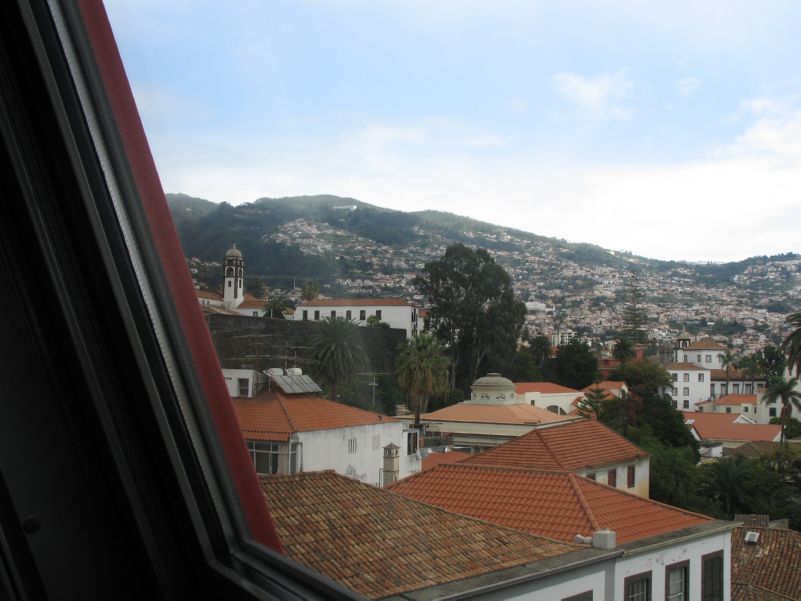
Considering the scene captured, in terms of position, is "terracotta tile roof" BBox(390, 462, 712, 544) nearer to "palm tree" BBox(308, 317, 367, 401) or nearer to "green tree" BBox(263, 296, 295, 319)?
"palm tree" BBox(308, 317, 367, 401)

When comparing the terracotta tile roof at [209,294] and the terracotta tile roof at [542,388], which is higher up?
the terracotta tile roof at [209,294]

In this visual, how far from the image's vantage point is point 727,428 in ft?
2.91

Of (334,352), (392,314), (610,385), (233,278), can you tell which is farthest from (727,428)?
(233,278)

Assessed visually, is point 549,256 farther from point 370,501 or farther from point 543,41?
point 370,501

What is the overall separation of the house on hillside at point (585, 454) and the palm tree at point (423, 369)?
5.0 inches

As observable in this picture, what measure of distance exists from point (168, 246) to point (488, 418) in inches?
23.0

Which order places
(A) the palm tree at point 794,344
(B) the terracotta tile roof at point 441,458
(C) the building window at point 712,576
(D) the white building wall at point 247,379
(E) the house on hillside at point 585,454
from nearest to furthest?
(A) the palm tree at point 794,344, (C) the building window at point 712,576, (E) the house on hillside at point 585,454, (B) the terracotta tile roof at point 441,458, (D) the white building wall at point 247,379

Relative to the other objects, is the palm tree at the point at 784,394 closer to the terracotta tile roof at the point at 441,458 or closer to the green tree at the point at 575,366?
the green tree at the point at 575,366

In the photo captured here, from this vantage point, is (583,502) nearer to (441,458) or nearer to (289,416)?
(441,458)

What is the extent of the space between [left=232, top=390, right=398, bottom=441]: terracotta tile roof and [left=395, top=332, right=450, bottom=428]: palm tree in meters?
0.08

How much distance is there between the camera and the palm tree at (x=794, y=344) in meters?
0.69

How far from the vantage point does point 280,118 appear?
1.24 metres

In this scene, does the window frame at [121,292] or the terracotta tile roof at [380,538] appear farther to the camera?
the window frame at [121,292]

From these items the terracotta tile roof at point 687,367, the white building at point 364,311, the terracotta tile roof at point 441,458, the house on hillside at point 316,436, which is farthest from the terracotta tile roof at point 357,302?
the terracotta tile roof at point 687,367
